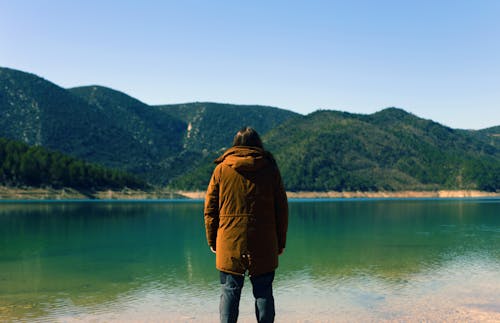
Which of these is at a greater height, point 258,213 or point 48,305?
point 258,213

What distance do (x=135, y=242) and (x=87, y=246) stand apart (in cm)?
400

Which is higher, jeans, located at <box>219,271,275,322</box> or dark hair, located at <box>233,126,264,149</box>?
dark hair, located at <box>233,126,264,149</box>

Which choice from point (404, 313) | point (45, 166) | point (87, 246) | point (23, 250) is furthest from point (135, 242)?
point (45, 166)

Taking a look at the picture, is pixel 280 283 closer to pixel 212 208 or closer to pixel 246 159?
pixel 212 208

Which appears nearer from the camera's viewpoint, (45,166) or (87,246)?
(87,246)

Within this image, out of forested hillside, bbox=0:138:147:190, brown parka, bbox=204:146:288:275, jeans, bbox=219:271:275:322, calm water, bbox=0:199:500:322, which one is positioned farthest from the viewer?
forested hillside, bbox=0:138:147:190

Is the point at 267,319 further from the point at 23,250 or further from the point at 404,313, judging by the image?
the point at 23,250

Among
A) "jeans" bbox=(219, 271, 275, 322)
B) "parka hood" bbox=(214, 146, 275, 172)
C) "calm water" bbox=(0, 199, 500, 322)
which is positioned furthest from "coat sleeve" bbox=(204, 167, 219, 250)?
"calm water" bbox=(0, 199, 500, 322)

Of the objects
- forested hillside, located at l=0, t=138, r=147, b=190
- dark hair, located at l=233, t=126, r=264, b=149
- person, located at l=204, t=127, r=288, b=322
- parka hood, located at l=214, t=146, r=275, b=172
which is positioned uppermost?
forested hillside, located at l=0, t=138, r=147, b=190

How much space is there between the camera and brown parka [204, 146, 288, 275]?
271 inches

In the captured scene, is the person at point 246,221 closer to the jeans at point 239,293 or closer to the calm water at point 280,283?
the jeans at point 239,293

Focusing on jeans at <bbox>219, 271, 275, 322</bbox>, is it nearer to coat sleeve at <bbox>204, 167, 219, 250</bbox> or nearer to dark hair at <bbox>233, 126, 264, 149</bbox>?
coat sleeve at <bbox>204, 167, 219, 250</bbox>

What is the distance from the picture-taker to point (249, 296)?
16.5 meters

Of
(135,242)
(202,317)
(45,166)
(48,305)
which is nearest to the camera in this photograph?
(202,317)
